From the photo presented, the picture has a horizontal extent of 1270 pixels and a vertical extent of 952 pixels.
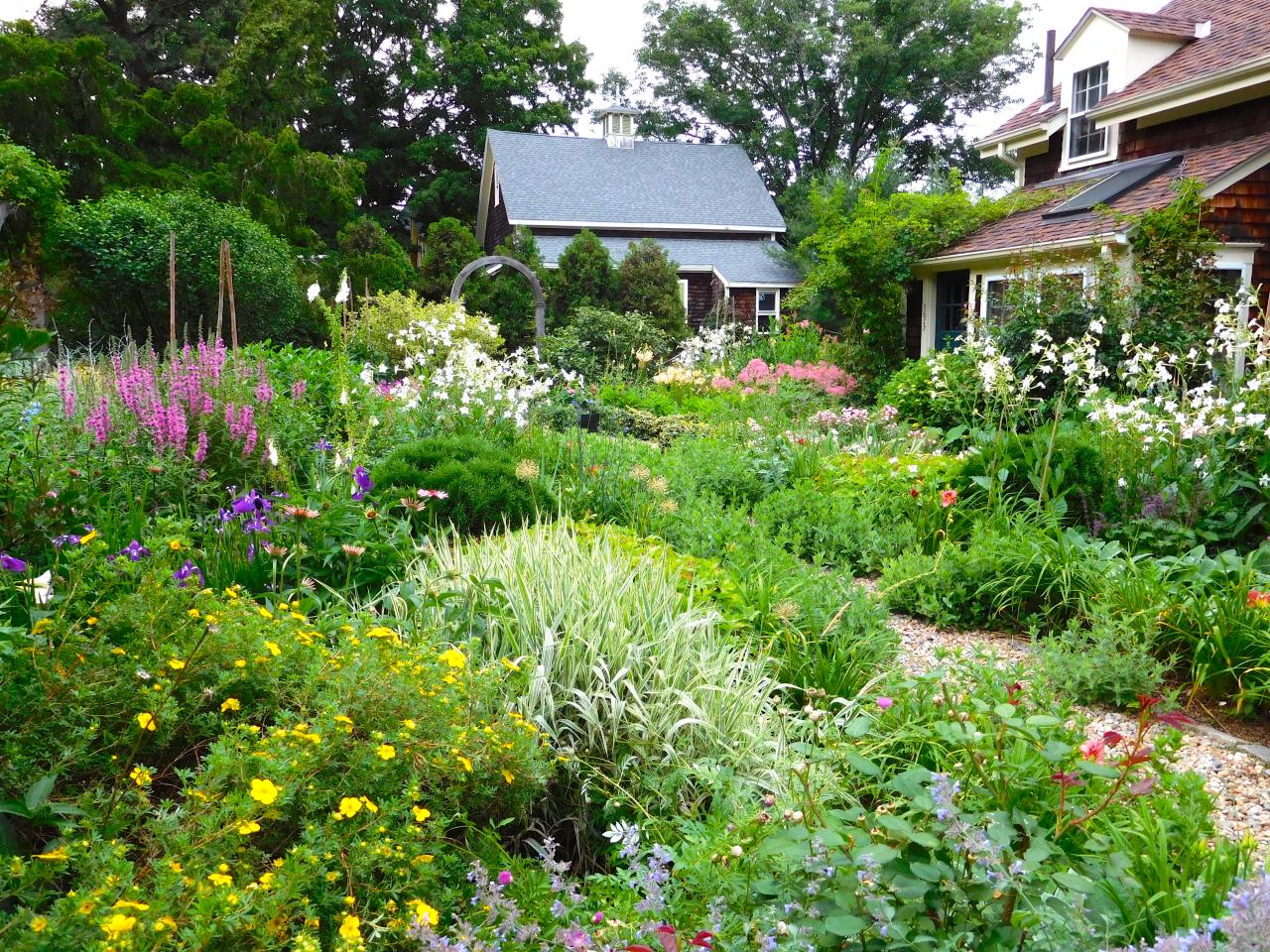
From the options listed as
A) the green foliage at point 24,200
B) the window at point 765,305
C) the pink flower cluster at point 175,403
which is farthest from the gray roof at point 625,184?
the pink flower cluster at point 175,403

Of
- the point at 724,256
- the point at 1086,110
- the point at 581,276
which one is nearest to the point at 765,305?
the point at 724,256

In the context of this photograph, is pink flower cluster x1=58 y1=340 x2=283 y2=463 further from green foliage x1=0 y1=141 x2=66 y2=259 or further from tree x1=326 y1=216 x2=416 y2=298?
tree x1=326 y1=216 x2=416 y2=298

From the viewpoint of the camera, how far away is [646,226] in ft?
78.4

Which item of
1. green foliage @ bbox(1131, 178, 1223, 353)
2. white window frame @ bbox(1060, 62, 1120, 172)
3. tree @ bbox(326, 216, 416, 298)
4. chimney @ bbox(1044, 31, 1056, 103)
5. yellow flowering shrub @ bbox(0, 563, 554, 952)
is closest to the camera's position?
yellow flowering shrub @ bbox(0, 563, 554, 952)

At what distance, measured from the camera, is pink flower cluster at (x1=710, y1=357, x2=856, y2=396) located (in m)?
11.8

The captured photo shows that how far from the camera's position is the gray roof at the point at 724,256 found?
22.6 meters

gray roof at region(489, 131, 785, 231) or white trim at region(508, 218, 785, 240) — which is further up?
gray roof at region(489, 131, 785, 231)

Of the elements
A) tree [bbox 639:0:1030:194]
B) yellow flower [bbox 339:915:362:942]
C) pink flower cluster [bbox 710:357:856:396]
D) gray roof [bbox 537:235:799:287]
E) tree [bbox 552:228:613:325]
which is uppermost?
tree [bbox 639:0:1030:194]

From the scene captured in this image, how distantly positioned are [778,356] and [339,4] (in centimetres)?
2164

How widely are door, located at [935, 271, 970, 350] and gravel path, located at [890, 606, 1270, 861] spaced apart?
11.1 metres

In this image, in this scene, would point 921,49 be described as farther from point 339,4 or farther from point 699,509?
point 699,509

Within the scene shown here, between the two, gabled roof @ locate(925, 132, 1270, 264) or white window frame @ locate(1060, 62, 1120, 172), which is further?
Answer: white window frame @ locate(1060, 62, 1120, 172)

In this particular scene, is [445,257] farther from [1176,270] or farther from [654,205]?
[1176,270]

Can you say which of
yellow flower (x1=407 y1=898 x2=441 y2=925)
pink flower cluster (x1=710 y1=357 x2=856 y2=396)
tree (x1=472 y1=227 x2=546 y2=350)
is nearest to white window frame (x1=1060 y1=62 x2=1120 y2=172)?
pink flower cluster (x1=710 y1=357 x2=856 y2=396)
